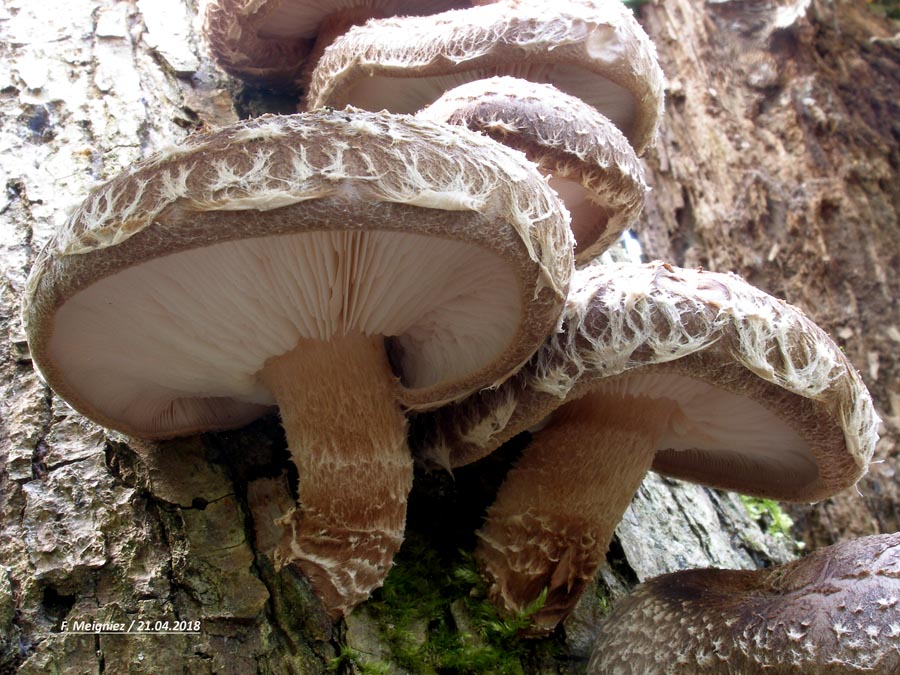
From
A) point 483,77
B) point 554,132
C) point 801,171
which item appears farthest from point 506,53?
point 801,171

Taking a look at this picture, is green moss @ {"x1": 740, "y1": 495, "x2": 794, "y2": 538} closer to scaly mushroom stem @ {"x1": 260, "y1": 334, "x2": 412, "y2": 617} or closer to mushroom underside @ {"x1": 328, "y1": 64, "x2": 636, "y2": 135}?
mushroom underside @ {"x1": 328, "y1": 64, "x2": 636, "y2": 135}

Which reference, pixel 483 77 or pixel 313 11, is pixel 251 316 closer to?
pixel 483 77

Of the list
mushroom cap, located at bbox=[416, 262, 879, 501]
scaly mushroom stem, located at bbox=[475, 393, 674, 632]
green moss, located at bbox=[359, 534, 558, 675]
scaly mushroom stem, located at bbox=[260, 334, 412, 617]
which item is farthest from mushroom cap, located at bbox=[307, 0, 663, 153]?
green moss, located at bbox=[359, 534, 558, 675]

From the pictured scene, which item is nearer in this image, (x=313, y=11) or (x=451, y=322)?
(x=451, y=322)

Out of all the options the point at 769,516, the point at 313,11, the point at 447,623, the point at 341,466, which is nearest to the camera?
the point at 341,466

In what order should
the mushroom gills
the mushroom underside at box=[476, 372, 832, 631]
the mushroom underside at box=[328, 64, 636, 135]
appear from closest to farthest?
the mushroom gills
the mushroom underside at box=[476, 372, 832, 631]
the mushroom underside at box=[328, 64, 636, 135]

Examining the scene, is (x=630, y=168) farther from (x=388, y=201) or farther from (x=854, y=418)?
(x=388, y=201)

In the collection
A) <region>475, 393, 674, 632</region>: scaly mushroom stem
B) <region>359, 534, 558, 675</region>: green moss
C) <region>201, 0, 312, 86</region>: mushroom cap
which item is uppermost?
<region>201, 0, 312, 86</region>: mushroom cap

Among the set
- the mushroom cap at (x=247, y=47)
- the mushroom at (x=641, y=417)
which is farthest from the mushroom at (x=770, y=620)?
the mushroom cap at (x=247, y=47)
